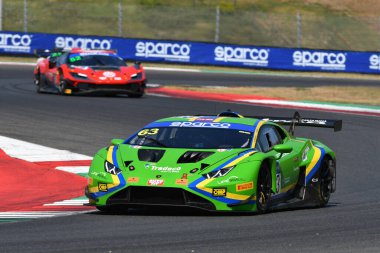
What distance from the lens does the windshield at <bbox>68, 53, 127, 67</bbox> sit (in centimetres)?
2886

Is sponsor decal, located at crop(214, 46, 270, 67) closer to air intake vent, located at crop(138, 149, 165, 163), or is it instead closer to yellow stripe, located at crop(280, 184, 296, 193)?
yellow stripe, located at crop(280, 184, 296, 193)

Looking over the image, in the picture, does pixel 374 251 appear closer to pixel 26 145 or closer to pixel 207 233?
pixel 207 233

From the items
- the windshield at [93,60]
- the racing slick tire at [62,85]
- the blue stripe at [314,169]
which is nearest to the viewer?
the blue stripe at [314,169]

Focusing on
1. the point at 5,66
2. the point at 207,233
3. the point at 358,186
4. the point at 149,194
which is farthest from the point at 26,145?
the point at 5,66

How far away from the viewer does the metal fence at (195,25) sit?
50.6m

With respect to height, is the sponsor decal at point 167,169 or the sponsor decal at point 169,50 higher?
the sponsor decal at point 167,169

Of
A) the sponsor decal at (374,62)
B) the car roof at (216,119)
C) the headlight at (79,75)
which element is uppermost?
the car roof at (216,119)

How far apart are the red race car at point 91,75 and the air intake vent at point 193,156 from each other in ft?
54.9

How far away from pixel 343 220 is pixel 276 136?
2.03 m

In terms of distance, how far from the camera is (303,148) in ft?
43.2

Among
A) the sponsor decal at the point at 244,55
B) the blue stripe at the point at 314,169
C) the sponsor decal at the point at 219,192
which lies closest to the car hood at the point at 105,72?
the blue stripe at the point at 314,169

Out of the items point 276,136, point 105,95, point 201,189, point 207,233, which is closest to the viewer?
point 207,233

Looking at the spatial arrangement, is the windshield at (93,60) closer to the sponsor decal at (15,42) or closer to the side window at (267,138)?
the sponsor decal at (15,42)

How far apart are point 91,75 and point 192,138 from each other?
651 inches
